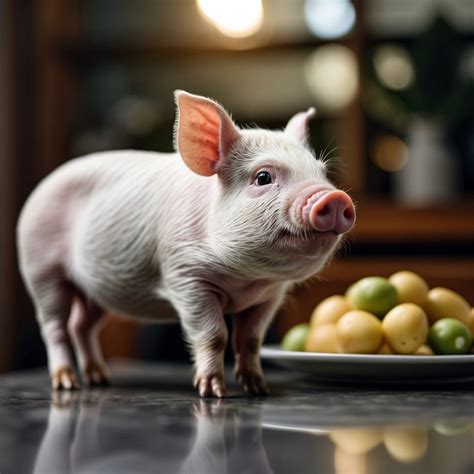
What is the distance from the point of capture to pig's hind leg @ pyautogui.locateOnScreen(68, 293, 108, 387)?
1.54m

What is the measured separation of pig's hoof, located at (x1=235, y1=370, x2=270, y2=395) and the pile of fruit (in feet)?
0.49

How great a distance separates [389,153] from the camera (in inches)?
140

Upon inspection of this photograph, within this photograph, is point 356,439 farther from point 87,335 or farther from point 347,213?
point 87,335

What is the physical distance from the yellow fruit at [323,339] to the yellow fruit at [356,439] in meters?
0.45

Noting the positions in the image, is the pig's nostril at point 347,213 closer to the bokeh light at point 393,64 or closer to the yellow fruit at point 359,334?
the yellow fruit at point 359,334

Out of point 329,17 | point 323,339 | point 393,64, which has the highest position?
point 329,17

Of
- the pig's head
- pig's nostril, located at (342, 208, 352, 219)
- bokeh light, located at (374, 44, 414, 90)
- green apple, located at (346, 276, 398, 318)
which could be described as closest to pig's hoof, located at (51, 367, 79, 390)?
the pig's head

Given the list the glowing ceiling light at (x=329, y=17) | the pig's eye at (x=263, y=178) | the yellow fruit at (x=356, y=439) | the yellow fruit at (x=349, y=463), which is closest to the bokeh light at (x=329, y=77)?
the glowing ceiling light at (x=329, y=17)

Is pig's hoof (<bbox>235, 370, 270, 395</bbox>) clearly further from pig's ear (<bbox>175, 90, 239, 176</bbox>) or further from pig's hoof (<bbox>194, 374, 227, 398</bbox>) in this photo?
pig's ear (<bbox>175, 90, 239, 176</bbox>)

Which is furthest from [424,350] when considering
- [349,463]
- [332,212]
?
[349,463]

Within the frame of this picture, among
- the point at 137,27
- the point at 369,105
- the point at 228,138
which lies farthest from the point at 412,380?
the point at 137,27

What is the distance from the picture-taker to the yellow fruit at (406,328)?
4.20 ft

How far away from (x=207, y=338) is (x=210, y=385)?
8 centimetres

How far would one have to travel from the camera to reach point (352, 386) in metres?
1.39
